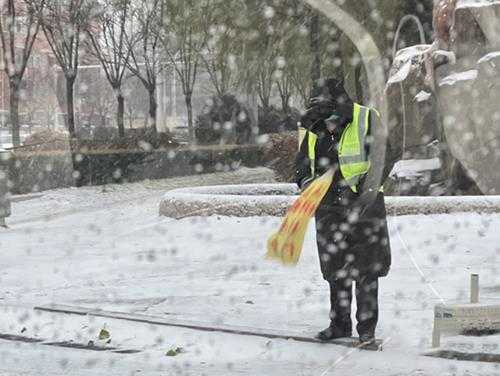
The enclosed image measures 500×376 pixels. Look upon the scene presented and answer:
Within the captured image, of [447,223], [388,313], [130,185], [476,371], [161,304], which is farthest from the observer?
[130,185]

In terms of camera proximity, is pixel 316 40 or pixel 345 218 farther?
pixel 316 40

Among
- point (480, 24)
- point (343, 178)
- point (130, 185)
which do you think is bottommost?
point (130, 185)

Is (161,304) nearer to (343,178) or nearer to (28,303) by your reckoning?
(28,303)

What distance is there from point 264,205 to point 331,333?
6.33 meters

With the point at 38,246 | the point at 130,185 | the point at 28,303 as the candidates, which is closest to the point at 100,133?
the point at 130,185

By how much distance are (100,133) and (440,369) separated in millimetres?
27730

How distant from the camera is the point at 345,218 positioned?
567 centimetres

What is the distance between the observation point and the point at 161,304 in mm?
7410

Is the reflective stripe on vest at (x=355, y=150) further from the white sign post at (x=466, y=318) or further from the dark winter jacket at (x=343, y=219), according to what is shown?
the white sign post at (x=466, y=318)

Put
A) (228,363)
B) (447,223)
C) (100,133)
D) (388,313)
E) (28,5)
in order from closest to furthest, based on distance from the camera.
Answer: 1. (228,363)
2. (388,313)
3. (447,223)
4. (28,5)
5. (100,133)

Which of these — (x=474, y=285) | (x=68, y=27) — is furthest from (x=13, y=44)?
(x=474, y=285)

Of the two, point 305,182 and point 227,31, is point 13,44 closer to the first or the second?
point 227,31

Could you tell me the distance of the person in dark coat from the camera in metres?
5.59

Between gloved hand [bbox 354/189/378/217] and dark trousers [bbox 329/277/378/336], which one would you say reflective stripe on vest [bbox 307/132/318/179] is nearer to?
gloved hand [bbox 354/189/378/217]
